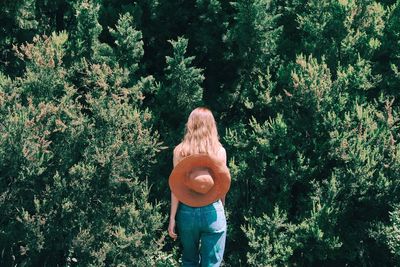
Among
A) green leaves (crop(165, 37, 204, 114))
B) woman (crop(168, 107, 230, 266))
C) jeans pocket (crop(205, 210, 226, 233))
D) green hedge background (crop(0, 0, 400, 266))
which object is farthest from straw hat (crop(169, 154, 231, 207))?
green leaves (crop(165, 37, 204, 114))

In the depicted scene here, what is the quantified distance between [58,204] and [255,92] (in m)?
2.35

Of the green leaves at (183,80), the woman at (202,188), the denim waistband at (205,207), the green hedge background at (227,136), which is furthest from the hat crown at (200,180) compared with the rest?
the green leaves at (183,80)

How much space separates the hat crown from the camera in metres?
4.61

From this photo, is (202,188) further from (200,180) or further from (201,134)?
(201,134)

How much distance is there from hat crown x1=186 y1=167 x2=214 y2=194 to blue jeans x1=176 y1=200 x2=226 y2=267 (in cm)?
14

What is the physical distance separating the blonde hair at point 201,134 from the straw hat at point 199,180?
58mm

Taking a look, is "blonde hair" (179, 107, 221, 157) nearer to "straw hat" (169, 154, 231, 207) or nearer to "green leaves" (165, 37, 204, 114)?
"straw hat" (169, 154, 231, 207)

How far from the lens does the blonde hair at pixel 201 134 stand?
4.61 meters

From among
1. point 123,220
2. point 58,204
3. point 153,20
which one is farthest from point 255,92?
point 58,204

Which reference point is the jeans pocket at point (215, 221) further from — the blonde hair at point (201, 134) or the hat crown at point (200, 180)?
the blonde hair at point (201, 134)

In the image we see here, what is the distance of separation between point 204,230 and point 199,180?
0.40 metres

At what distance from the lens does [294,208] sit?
6.10m

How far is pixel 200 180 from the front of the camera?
467cm

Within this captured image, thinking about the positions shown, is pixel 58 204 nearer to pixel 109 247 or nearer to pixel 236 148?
pixel 109 247
